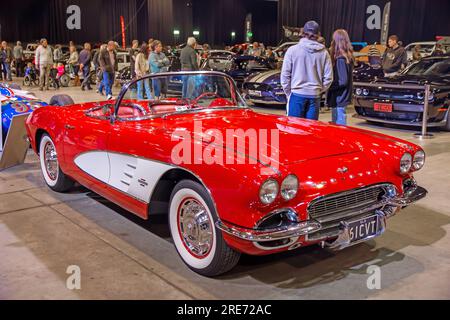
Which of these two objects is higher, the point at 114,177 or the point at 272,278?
the point at 114,177

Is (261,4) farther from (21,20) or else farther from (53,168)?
(53,168)

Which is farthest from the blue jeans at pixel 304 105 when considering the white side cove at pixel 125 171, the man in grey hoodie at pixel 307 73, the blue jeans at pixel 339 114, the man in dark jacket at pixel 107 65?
the man in dark jacket at pixel 107 65

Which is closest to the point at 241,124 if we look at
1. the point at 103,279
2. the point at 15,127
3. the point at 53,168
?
the point at 103,279

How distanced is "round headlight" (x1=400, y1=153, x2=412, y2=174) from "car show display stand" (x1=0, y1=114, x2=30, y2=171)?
4475mm

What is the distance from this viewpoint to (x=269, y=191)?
108 inches

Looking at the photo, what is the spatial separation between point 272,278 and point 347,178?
0.81 metres

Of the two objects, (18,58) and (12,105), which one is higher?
(18,58)

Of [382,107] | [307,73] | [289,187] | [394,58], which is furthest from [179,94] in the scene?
[394,58]

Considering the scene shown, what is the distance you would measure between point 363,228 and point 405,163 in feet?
2.25

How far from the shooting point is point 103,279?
10.2 feet

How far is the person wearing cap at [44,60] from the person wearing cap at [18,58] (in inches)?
254

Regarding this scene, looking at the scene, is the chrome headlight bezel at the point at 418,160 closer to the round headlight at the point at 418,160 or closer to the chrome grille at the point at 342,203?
the round headlight at the point at 418,160

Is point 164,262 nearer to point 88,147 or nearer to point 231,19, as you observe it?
point 88,147

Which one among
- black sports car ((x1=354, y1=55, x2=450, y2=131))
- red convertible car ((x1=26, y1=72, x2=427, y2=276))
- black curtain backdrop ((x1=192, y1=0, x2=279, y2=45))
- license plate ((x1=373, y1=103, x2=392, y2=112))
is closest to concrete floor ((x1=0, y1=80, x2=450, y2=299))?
red convertible car ((x1=26, y1=72, x2=427, y2=276))
